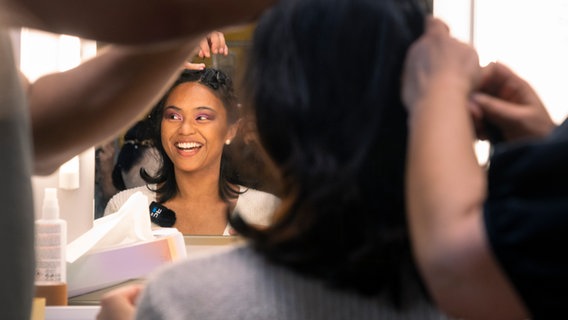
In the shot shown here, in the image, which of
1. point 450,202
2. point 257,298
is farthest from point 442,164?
point 257,298

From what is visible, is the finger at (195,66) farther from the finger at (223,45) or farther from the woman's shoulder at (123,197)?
the woman's shoulder at (123,197)

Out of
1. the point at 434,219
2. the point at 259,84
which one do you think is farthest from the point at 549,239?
the point at 259,84

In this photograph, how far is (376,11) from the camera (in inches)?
28.2

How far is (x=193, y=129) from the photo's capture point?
1764 millimetres

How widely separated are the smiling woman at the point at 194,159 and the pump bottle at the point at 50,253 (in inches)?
9.3

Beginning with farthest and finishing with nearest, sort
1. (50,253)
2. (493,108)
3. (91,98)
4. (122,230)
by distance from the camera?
(122,230), (50,253), (91,98), (493,108)

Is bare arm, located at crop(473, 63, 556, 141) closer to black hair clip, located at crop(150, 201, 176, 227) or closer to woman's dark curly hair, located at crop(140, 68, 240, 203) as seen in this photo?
woman's dark curly hair, located at crop(140, 68, 240, 203)

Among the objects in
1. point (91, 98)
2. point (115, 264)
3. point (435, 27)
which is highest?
point (435, 27)

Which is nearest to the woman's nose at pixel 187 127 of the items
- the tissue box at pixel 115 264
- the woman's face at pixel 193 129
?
the woman's face at pixel 193 129

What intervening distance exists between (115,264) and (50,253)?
6.1 inches

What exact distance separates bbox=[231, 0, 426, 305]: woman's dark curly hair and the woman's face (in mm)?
1024

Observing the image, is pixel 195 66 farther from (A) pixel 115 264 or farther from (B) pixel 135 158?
(A) pixel 115 264

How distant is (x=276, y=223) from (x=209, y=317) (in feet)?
0.38

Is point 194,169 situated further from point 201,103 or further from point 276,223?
point 276,223
